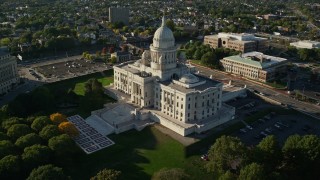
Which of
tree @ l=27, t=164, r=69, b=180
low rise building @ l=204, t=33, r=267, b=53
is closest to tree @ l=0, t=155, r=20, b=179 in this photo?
tree @ l=27, t=164, r=69, b=180

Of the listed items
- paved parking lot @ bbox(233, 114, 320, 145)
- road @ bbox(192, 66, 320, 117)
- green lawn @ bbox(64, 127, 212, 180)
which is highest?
road @ bbox(192, 66, 320, 117)

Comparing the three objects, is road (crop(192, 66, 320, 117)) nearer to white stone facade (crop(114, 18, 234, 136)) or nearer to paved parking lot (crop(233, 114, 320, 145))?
paved parking lot (crop(233, 114, 320, 145))

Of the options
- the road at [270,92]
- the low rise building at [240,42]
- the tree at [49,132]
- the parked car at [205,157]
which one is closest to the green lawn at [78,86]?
the tree at [49,132]

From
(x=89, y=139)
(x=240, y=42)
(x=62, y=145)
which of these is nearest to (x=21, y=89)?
(x=89, y=139)

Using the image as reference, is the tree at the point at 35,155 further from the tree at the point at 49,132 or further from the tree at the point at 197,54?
the tree at the point at 197,54

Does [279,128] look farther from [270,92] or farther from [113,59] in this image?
[113,59]

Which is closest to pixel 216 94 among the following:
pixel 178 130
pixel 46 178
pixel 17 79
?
pixel 178 130
